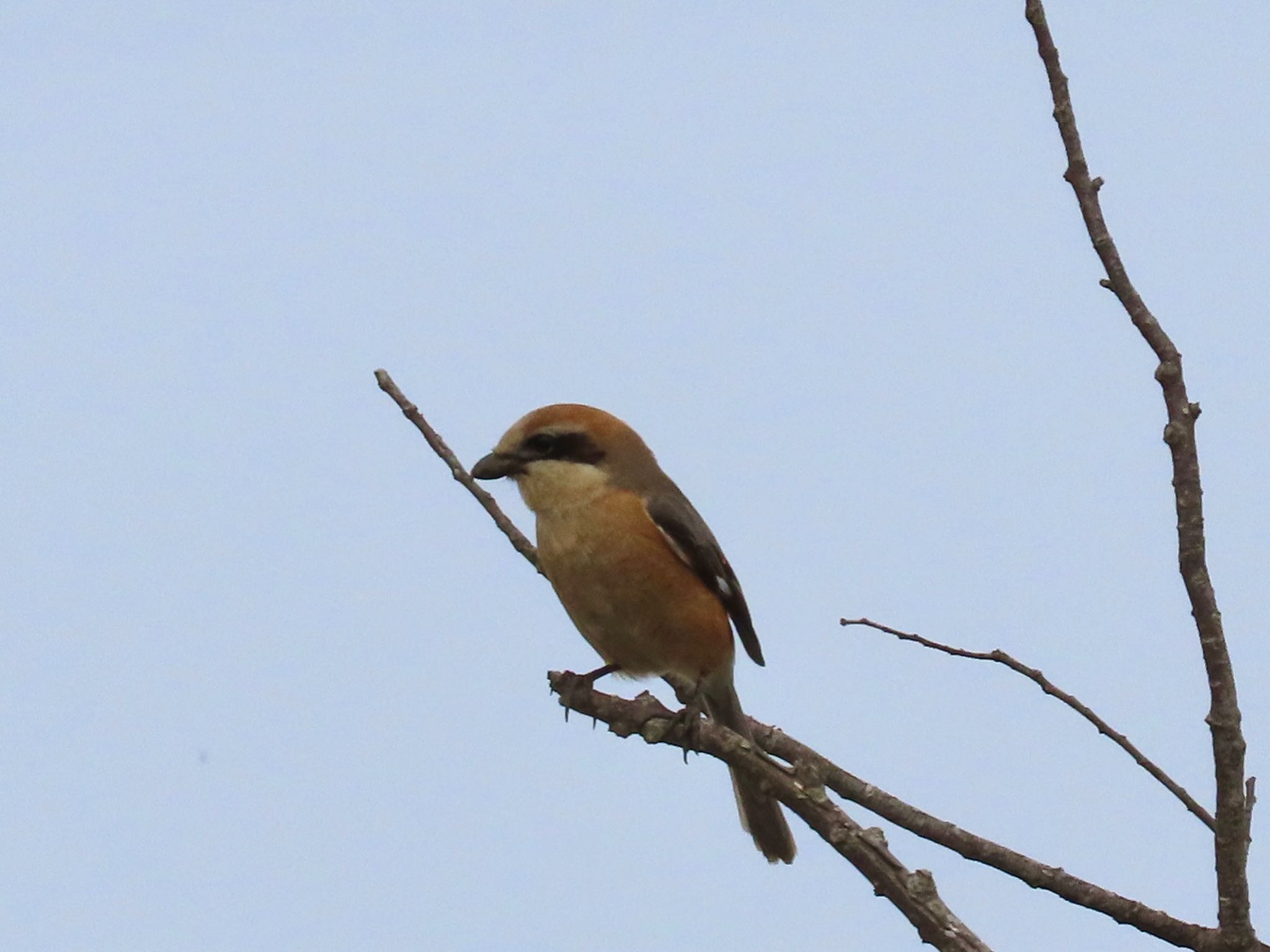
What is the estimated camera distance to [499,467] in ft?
17.4

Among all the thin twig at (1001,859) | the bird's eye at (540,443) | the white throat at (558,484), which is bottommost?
the thin twig at (1001,859)

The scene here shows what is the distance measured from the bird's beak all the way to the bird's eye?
0.20ft

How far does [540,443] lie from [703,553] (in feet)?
2.28

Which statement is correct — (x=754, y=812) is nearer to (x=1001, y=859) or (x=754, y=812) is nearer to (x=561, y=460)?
(x=561, y=460)

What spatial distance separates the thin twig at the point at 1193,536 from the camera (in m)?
2.67

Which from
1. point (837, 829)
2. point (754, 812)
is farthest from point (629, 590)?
point (837, 829)

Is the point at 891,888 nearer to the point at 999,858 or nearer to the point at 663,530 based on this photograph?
Result: the point at 999,858

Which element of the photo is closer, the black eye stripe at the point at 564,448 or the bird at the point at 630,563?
the bird at the point at 630,563

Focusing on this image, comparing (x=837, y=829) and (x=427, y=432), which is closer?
(x=837, y=829)

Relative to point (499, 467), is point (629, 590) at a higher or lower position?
lower

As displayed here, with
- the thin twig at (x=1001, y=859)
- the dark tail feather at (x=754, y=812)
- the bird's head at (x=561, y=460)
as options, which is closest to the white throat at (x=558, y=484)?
the bird's head at (x=561, y=460)

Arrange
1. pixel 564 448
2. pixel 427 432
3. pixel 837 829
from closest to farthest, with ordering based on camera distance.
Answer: pixel 837 829 → pixel 427 432 → pixel 564 448

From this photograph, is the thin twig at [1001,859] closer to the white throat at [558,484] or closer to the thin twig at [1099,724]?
the thin twig at [1099,724]

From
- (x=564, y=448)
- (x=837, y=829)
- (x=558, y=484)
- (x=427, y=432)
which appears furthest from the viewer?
(x=564, y=448)
